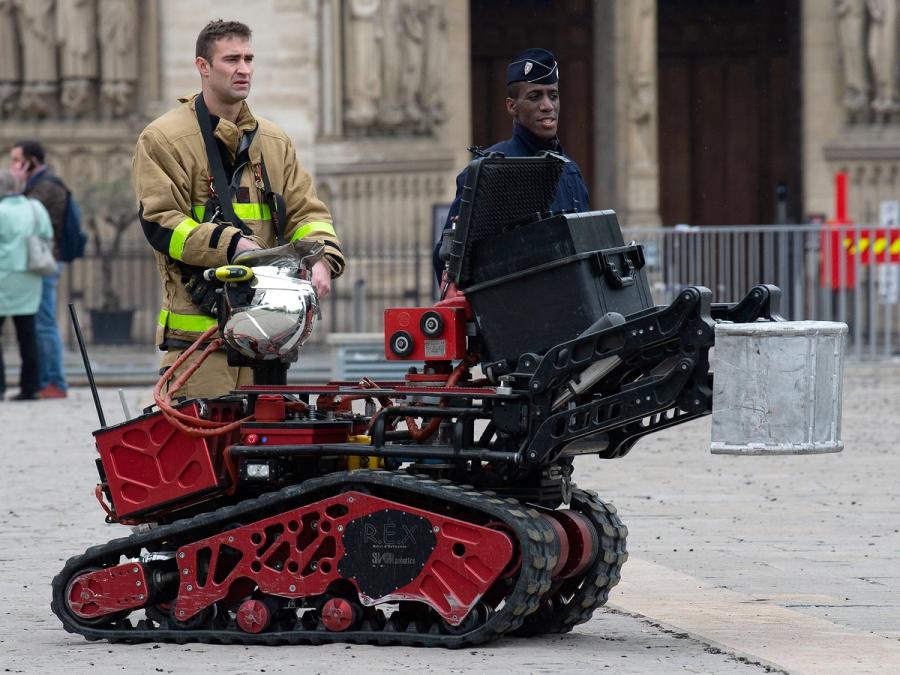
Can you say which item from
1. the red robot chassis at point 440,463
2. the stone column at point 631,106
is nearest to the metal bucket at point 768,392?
the red robot chassis at point 440,463

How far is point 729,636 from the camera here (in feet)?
23.7

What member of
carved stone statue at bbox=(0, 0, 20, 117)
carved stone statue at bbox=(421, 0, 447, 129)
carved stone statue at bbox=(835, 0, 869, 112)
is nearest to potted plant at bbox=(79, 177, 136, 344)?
carved stone statue at bbox=(0, 0, 20, 117)

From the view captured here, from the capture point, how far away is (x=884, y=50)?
81.3 ft

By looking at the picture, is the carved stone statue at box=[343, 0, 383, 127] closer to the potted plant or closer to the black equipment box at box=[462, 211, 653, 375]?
the potted plant

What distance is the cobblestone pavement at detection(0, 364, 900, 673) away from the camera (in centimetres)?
677

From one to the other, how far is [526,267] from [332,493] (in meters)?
0.96

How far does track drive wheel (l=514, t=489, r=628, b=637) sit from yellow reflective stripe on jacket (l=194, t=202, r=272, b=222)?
156cm

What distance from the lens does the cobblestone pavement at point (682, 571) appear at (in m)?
6.77

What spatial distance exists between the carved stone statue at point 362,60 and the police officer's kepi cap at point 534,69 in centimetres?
1609

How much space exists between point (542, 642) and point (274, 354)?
129 cm

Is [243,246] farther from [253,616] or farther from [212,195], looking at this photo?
[253,616]

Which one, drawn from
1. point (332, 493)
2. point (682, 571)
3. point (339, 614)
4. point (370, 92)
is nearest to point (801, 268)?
point (370, 92)

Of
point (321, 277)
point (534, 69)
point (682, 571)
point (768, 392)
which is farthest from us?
point (682, 571)

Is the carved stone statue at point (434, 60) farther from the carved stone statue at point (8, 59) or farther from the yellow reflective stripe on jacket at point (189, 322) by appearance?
the yellow reflective stripe on jacket at point (189, 322)
